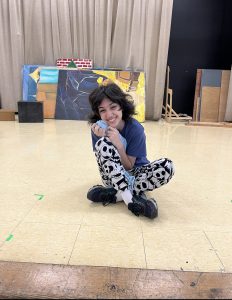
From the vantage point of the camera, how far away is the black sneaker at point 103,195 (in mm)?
1430

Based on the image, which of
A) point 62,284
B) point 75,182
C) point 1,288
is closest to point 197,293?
point 62,284

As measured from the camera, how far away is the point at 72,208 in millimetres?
1386

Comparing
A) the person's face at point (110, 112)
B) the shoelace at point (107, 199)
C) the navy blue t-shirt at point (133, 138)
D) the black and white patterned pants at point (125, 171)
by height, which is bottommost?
the shoelace at point (107, 199)

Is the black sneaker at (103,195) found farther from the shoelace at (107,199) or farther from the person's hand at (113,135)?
the person's hand at (113,135)

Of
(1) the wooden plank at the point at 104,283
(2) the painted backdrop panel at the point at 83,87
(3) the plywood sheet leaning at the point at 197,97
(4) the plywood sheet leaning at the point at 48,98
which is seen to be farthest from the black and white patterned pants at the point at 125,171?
(3) the plywood sheet leaning at the point at 197,97

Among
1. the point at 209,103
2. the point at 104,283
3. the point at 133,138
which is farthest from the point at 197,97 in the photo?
the point at 104,283

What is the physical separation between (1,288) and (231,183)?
149cm

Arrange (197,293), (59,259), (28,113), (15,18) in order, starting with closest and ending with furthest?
(197,293), (59,259), (28,113), (15,18)

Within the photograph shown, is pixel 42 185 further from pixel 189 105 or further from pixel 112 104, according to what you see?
pixel 189 105

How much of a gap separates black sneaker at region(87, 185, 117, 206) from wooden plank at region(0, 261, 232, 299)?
528 millimetres

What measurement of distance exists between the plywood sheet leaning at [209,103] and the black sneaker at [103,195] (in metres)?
3.35

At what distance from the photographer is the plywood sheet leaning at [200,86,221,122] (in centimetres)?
436

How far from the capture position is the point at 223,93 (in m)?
4.33

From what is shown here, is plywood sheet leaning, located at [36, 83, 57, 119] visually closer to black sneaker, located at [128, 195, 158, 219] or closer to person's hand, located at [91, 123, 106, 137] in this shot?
person's hand, located at [91, 123, 106, 137]
